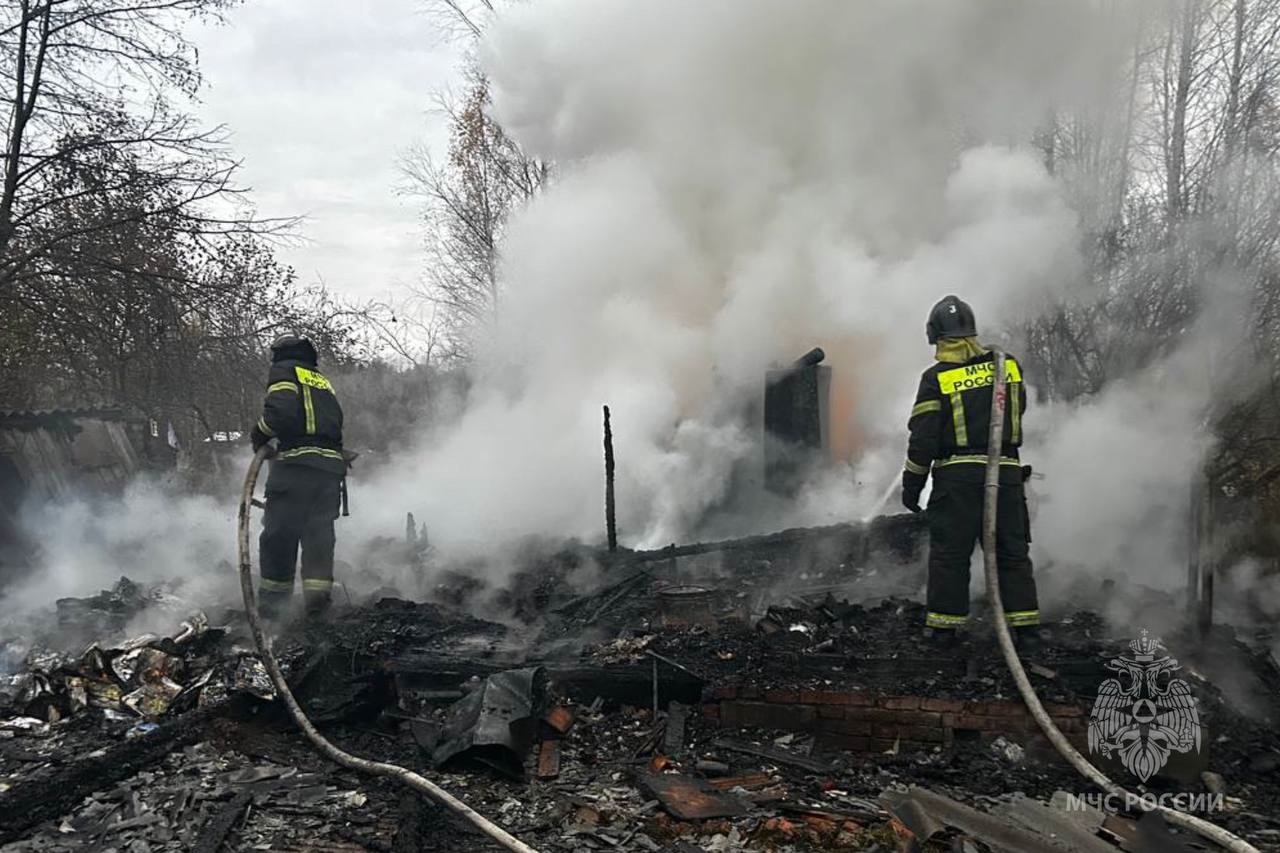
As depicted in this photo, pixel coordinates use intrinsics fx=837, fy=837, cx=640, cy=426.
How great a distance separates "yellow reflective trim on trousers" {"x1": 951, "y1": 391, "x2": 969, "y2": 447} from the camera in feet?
15.9

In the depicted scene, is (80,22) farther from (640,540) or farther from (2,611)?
(640,540)

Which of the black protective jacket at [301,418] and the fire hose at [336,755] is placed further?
the black protective jacket at [301,418]

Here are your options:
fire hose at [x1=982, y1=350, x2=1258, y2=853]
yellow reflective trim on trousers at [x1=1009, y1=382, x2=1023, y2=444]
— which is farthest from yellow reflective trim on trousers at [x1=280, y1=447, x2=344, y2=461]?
yellow reflective trim on trousers at [x1=1009, y1=382, x2=1023, y2=444]

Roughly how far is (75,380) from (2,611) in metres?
6.94

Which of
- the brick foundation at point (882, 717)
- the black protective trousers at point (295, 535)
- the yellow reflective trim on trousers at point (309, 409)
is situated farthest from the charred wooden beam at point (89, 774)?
the brick foundation at point (882, 717)

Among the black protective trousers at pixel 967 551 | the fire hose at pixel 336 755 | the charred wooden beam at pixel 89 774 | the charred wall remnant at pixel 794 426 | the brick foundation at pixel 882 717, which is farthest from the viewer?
the charred wall remnant at pixel 794 426

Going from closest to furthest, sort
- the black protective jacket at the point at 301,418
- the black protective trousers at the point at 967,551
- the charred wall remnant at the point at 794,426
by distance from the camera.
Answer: the black protective trousers at the point at 967,551
the black protective jacket at the point at 301,418
the charred wall remnant at the point at 794,426

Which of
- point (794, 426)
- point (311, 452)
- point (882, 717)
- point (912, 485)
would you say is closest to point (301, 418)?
point (311, 452)

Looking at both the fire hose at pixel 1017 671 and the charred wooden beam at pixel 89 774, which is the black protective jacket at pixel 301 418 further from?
the fire hose at pixel 1017 671

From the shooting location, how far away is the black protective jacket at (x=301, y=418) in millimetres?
6051

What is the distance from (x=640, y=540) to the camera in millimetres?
8961

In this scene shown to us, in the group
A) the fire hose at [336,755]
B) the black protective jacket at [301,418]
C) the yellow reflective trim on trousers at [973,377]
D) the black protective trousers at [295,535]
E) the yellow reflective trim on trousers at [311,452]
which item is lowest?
the fire hose at [336,755]

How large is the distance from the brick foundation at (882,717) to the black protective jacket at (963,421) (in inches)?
54.1

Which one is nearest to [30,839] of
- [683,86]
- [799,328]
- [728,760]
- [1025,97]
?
[728,760]
